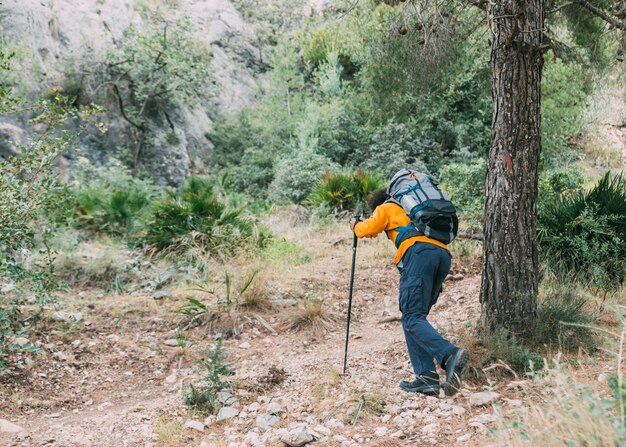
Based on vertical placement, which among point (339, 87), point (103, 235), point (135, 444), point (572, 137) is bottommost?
point (135, 444)

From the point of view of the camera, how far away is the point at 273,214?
12133 millimetres

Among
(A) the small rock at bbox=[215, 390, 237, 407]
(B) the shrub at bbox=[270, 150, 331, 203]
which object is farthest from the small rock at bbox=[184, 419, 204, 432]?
(B) the shrub at bbox=[270, 150, 331, 203]

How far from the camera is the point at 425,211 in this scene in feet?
14.0

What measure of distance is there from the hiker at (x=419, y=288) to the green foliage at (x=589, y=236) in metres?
2.88

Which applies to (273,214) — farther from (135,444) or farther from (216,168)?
(135,444)

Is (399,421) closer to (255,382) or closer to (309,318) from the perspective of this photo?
(255,382)

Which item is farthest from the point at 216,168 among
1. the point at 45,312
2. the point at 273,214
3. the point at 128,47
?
the point at 45,312

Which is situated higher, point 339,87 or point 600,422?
point 339,87

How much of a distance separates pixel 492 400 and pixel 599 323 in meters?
2.11

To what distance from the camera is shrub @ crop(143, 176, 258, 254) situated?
8.77m

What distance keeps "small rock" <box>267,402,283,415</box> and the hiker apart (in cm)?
99

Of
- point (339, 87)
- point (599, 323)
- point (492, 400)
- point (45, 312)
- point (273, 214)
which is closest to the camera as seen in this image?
point (492, 400)

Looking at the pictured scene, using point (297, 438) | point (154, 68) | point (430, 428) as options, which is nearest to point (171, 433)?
point (297, 438)

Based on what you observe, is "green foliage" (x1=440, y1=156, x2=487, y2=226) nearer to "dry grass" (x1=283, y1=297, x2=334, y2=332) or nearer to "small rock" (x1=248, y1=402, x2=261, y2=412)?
"dry grass" (x1=283, y1=297, x2=334, y2=332)
